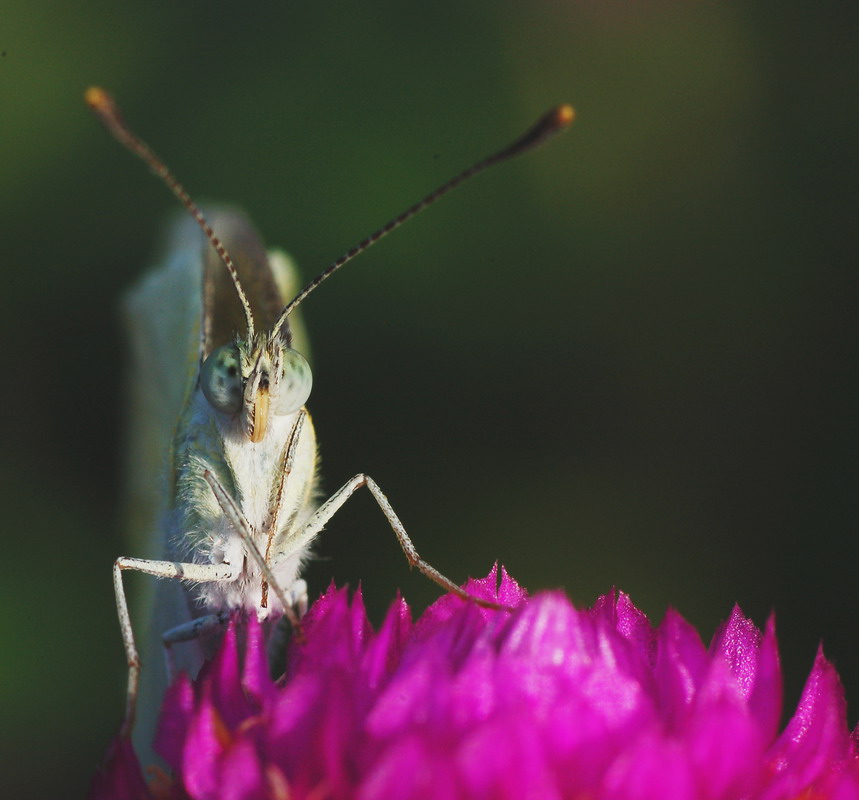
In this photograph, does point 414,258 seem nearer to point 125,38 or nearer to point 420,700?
point 125,38

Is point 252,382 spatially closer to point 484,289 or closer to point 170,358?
point 170,358

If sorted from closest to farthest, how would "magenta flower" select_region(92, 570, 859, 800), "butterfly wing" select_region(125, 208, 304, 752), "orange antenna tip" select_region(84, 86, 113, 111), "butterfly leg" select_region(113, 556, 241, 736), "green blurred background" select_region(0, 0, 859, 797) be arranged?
"magenta flower" select_region(92, 570, 859, 800)
"orange antenna tip" select_region(84, 86, 113, 111)
"butterfly leg" select_region(113, 556, 241, 736)
"butterfly wing" select_region(125, 208, 304, 752)
"green blurred background" select_region(0, 0, 859, 797)

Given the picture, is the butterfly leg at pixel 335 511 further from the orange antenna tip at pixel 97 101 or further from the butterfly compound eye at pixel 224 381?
the orange antenna tip at pixel 97 101

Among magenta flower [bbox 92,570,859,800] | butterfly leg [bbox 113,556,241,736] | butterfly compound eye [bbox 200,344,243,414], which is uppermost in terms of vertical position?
butterfly compound eye [bbox 200,344,243,414]

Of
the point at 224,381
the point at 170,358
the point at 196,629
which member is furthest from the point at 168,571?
the point at 170,358

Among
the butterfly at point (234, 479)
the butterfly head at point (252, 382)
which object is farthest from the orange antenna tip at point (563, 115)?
the butterfly head at point (252, 382)

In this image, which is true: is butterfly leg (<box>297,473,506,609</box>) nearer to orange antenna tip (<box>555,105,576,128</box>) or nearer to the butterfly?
the butterfly

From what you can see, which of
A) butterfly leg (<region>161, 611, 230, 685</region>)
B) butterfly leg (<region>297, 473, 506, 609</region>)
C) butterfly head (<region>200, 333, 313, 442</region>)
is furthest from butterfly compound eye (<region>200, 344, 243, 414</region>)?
butterfly leg (<region>161, 611, 230, 685</region>)

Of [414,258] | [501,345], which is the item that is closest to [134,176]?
[414,258]
